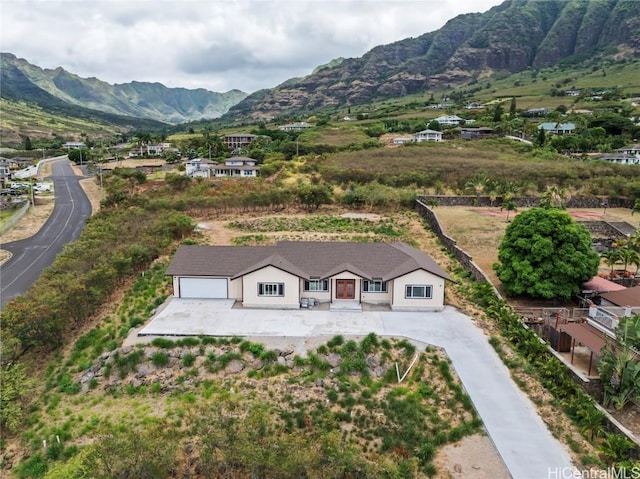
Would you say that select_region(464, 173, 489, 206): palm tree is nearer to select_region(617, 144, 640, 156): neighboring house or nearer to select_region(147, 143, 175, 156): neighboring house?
select_region(617, 144, 640, 156): neighboring house

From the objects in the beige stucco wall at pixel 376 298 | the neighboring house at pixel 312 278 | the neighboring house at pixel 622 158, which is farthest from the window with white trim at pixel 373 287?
the neighboring house at pixel 622 158

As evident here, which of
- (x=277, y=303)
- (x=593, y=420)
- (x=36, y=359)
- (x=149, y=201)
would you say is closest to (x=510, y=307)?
(x=593, y=420)

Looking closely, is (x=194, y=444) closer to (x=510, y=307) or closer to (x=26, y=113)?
(x=510, y=307)

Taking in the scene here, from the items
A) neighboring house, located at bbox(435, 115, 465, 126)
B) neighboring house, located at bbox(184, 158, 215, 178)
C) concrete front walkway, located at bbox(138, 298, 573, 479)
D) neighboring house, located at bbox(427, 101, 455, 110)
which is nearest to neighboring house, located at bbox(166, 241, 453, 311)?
concrete front walkway, located at bbox(138, 298, 573, 479)

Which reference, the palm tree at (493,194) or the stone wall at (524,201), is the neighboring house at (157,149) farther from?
the palm tree at (493,194)

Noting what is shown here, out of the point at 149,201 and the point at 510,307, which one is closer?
the point at 510,307

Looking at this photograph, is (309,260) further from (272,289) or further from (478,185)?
(478,185)
